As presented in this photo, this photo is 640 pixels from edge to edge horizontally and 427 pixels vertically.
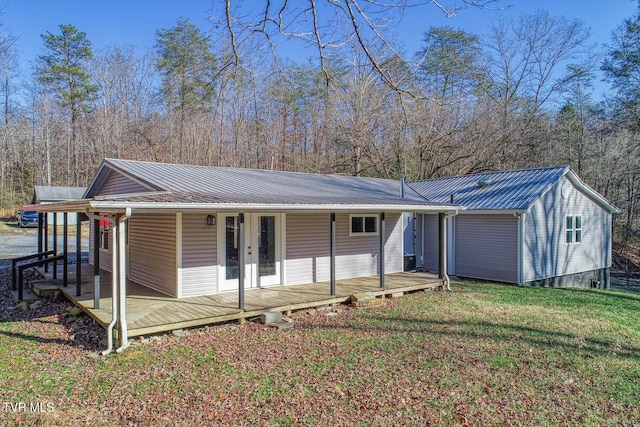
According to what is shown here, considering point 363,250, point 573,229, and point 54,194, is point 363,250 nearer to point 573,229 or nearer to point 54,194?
point 573,229

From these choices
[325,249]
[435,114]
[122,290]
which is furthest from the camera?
[435,114]

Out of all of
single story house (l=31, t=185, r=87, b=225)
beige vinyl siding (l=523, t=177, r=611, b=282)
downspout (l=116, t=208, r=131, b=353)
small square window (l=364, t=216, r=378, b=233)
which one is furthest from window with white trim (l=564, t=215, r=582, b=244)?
single story house (l=31, t=185, r=87, b=225)

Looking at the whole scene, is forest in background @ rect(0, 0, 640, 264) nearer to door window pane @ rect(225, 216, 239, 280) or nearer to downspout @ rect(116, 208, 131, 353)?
door window pane @ rect(225, 216, 239, 280)

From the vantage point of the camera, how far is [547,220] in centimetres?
1277

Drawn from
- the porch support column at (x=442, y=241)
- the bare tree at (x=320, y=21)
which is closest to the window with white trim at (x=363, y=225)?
the porch support column at (x=442, y=241)

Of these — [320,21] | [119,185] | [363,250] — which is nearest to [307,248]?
[363,250]

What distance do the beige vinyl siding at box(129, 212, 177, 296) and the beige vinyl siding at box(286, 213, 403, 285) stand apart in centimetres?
259

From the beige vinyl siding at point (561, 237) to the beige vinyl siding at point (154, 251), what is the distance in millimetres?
9659

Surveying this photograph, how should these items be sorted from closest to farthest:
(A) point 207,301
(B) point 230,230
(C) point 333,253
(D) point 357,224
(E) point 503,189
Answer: (A) point 207,301 → (C) point 333,253 → (B) point 230,230 → (D) point 357,224 → (E) point 503,189

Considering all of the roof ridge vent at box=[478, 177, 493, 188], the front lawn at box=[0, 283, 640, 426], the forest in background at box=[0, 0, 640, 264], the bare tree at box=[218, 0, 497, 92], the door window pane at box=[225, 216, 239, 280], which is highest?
the forest in background at box=[0, 0, 640, 264]

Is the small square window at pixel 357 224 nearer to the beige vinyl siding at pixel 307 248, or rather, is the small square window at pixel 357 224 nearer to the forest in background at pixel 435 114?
the beige vinyl siding at pixel 307 248

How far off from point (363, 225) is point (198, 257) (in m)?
4.58

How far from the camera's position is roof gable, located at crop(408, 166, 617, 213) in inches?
478

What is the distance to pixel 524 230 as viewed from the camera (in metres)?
11.8
